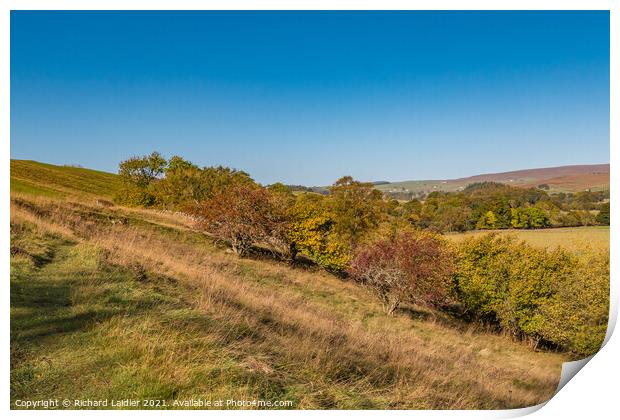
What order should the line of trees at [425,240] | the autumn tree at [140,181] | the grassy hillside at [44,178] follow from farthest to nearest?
the autumn tree at [140,181] < the line of trees at [425,240] < the grassy hillside at [44,178]

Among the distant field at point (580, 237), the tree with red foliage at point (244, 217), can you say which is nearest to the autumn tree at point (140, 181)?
the tree with red foliage at point (244, 217)

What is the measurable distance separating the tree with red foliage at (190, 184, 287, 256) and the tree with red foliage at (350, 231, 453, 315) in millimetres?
5859

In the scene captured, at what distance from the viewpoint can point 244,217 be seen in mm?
16625

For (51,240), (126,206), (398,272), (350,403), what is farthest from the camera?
(126,206)

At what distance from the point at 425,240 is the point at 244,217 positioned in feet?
27.0

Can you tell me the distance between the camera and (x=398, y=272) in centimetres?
1223

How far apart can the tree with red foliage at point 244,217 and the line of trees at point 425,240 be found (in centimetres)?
5

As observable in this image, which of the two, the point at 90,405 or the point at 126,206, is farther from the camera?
the point at 126,206

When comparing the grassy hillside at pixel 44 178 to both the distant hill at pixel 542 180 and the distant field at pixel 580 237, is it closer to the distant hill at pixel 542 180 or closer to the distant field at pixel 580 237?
the distant hill at pixel 542 180

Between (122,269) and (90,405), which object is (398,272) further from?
(90,405)

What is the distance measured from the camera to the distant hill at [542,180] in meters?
4.31
